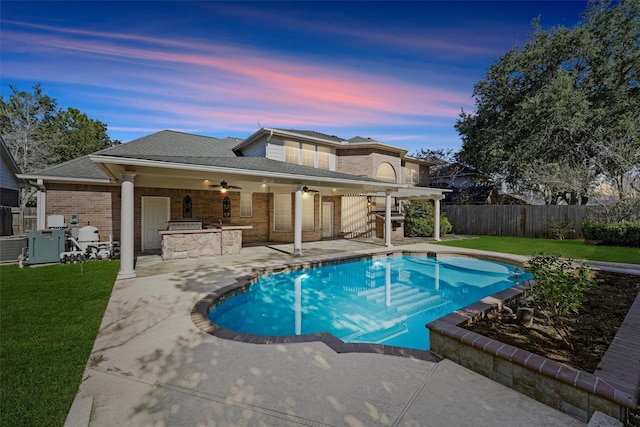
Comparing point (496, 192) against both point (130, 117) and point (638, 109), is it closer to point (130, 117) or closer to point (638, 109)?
point (638, 109)

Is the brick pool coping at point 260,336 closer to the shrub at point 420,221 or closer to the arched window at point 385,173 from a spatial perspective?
the arched window at point 385,173

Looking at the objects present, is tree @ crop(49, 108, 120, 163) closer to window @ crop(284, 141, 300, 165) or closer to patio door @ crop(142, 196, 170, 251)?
patio door @ crop(142, 196, 170, 251)

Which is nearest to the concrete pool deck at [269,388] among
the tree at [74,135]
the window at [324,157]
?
the window at [324,157]

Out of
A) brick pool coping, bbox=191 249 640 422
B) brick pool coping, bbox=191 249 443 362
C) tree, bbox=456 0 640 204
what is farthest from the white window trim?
tree, bbox=456 0 640 204

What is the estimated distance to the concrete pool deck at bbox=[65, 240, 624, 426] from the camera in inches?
96.3

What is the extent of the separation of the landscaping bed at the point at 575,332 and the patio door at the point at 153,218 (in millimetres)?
12104

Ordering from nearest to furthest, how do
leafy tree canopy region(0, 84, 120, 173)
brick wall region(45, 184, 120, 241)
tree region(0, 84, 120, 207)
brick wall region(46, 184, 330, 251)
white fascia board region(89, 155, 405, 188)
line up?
white fascia board region(89, 155, 405, 188) → brick wall region(45, 184, 120, 241) → brick wall region(46, 184, 330, 251) → tree region(0, 84, 120, 207) → leafy tree canopy region(0, 84, 120, 173)

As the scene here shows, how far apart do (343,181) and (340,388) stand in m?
8.63

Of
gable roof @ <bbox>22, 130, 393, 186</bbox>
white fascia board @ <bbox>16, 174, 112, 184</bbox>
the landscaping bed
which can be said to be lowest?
the landscaping bed

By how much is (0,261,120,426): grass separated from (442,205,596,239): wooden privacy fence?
19.9 metres

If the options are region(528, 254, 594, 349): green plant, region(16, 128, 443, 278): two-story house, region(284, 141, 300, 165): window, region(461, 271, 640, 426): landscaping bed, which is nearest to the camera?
region(461, 271, 640, 426): landscaping bed

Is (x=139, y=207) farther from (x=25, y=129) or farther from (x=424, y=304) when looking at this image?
(x=25, y=129)

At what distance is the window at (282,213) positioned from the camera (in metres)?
14.7

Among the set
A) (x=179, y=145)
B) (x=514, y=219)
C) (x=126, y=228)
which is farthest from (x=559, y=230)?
(x=179, y=145)
